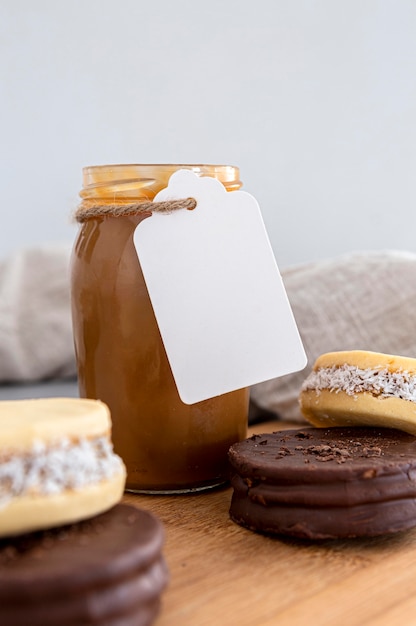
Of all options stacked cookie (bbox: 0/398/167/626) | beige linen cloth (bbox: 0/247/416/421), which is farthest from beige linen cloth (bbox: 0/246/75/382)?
stacked cookie (bbox: 0/398/167/626)

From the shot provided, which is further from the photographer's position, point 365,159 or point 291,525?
point 365,159

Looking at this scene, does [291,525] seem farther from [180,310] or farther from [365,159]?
[365,159]

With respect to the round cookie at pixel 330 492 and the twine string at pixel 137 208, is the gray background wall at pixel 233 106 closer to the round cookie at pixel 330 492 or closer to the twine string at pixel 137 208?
the twine string at pixel 137 208

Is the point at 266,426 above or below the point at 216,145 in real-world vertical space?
below

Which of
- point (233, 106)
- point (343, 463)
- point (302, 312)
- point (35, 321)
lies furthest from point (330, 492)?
point (233, 106)

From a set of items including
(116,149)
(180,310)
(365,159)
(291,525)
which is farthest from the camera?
(365,159)

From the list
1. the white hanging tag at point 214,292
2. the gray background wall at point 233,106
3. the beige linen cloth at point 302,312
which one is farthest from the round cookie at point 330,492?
the gray background wall at point 233,106

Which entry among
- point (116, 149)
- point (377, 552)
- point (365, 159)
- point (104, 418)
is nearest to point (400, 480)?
point (377, 552)

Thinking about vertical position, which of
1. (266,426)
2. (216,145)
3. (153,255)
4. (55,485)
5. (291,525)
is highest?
(216,145)
